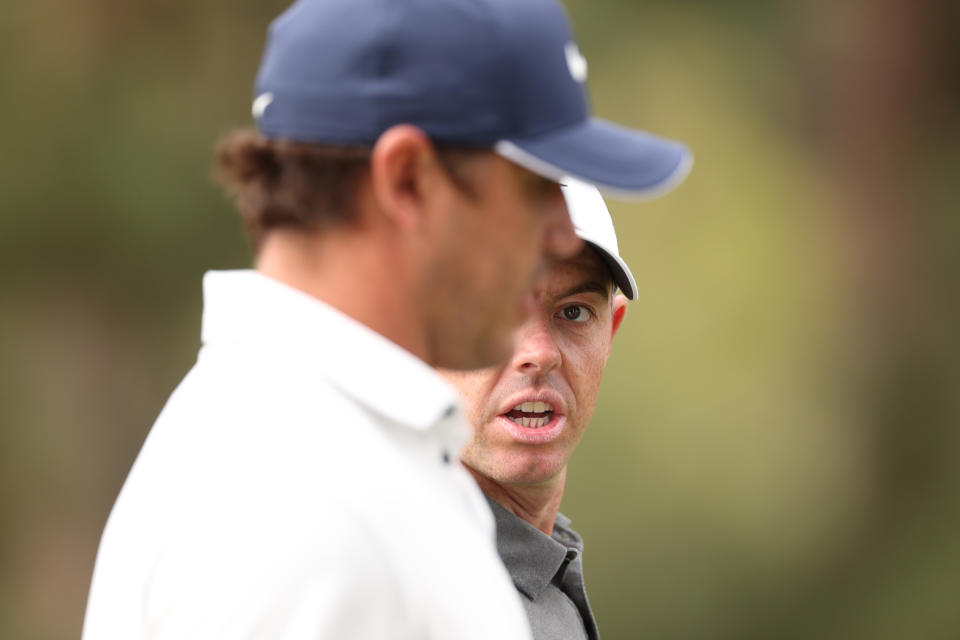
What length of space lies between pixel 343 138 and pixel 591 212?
88cm

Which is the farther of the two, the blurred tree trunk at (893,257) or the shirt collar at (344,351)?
the blurred tree trunk at (893,257)

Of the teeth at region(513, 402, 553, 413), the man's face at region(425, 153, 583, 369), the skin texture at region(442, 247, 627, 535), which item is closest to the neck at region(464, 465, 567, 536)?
Result: the skin texture at region(442, 247, 627, 535)

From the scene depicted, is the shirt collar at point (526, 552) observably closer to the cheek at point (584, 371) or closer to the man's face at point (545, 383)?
the man's face at point (545, 383)

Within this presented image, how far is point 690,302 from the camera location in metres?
7.79

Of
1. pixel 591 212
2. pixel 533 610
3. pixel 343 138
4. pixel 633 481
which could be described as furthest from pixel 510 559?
pixel 633 481

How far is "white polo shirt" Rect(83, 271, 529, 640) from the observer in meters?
1.03

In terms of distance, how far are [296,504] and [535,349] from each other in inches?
38.6

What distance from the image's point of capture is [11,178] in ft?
26.2

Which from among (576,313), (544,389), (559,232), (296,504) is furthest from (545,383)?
(296,504)

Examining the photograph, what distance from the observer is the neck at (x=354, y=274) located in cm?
115

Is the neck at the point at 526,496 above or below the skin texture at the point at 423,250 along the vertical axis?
below

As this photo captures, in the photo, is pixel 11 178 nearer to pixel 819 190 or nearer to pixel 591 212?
pixel 819 190

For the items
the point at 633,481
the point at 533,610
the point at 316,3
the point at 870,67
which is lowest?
the point at 633,481

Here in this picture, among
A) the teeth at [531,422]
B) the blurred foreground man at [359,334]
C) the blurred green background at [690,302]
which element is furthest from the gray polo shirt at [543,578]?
the blurred green background at [690,302]
